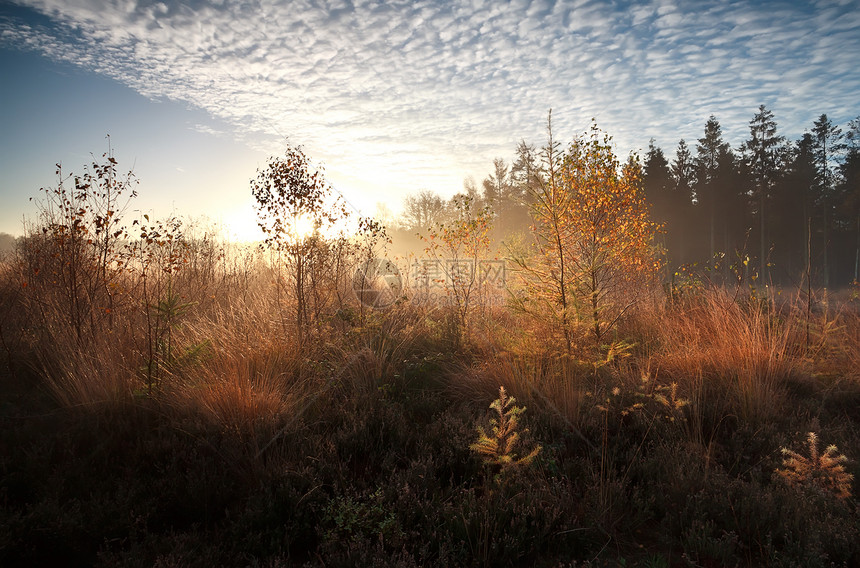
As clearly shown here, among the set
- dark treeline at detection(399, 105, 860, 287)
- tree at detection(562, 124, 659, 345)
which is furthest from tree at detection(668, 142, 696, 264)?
tree at detection(562, 124, 659, 345)

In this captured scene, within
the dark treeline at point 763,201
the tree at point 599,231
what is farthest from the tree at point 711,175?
the tree at point 599,231

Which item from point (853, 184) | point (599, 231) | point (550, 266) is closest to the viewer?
point (550, 266)

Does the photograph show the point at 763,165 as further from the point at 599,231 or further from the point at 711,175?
the point at 599,231

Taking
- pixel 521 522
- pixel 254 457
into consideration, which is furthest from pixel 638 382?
pixel 254 457

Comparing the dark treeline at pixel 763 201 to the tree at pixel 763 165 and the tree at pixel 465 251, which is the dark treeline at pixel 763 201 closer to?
the tree at pixel 763 165

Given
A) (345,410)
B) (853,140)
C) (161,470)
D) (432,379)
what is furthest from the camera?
(853,140)

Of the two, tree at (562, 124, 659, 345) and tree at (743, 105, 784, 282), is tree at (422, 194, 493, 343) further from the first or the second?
tree at (743, 105, 784, 282)

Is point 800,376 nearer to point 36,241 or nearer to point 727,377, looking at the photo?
point 727,377

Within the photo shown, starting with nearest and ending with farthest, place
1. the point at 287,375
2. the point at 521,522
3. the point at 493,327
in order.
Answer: the point at 521,522, the point at 287,375, the point at 493,327

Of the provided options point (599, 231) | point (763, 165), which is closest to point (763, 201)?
point (763, 165)

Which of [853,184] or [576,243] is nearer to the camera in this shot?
[576,243]

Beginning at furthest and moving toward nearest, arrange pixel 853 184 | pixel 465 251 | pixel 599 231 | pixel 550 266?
pixel 853 184 → pixel 465 251 → pixel 599 231 → pixel 550 266

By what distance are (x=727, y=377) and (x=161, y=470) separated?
5564 mm

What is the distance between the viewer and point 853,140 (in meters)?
25.9
